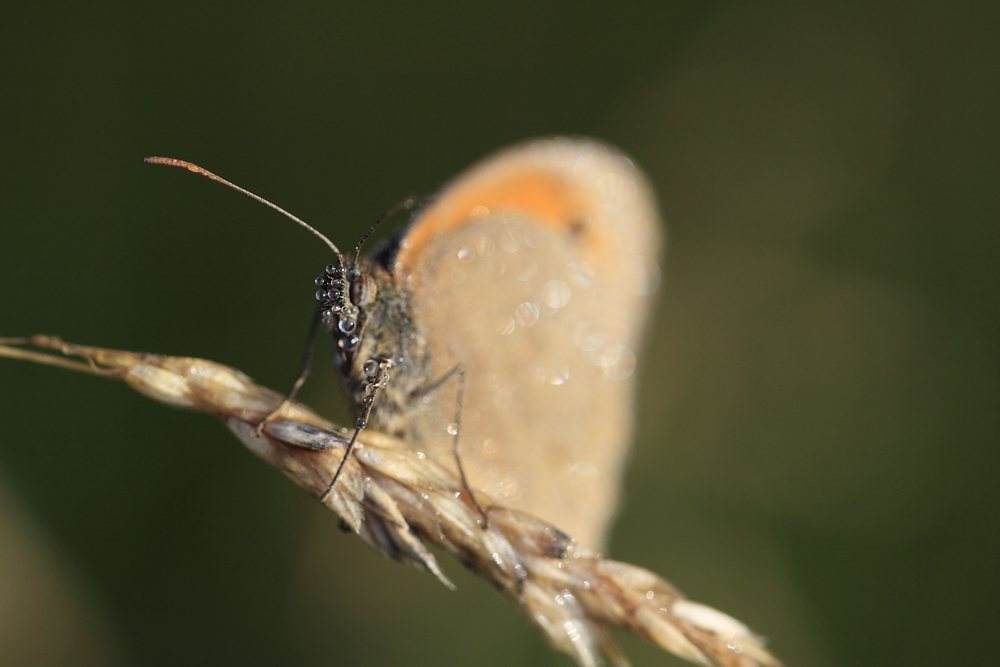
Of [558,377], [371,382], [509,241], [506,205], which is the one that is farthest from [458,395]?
[506,205]

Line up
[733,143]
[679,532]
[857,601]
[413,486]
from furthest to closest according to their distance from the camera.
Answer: [733,143], [679,532], [857,601], [413,486]

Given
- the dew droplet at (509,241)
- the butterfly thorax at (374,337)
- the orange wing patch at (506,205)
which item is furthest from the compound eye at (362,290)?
the dew droplet at (509,241)

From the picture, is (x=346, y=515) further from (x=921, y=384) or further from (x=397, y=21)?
(x=397, y=21)

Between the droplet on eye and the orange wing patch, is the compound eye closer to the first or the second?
the orange wing patch

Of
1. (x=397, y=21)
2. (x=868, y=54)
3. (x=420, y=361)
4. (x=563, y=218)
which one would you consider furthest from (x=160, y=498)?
(x=868, y=54)

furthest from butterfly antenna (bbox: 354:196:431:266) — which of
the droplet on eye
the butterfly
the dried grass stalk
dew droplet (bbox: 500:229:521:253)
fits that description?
the dried grass stalk

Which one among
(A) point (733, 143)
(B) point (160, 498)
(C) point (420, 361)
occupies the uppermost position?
(A) point (733, 143)

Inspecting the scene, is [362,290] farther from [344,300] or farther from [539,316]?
[539,316]
